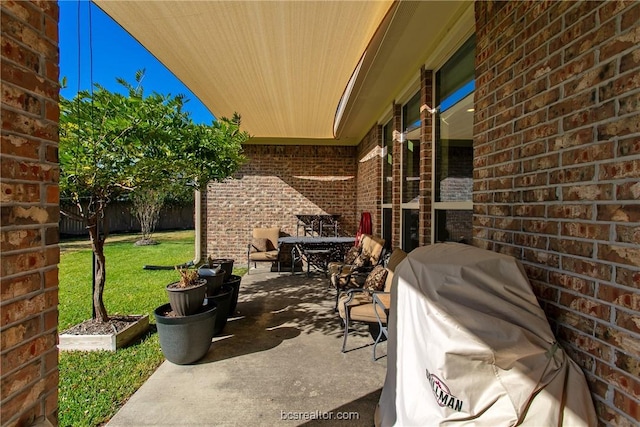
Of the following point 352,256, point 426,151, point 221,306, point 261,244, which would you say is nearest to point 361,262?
point 352,256

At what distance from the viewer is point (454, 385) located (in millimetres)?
1215

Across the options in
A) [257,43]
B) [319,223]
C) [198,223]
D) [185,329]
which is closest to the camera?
[185,329]

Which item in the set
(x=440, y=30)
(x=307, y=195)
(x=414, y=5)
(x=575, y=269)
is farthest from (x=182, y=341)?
(x=307, y=195)

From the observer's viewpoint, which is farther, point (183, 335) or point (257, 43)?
point (257, 43)

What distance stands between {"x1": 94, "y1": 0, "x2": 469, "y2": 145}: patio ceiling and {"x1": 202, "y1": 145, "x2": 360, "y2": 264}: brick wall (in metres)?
3.10

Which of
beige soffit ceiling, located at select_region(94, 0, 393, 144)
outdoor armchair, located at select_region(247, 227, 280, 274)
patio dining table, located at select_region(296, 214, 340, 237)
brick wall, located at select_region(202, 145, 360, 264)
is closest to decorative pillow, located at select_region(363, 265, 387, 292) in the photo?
beige soffit ceiling, located at select_region(94, 0, 393, 144)

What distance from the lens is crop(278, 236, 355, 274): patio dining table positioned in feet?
22.0

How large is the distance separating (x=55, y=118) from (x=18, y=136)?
21 cm

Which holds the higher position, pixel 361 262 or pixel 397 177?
pixel 397 177

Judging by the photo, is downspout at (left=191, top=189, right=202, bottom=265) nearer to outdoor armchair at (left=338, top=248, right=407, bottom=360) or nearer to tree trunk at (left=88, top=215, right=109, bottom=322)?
tree trunk at (left=88, top=215, right=109, bottom=322)

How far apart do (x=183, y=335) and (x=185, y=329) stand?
0.20ft

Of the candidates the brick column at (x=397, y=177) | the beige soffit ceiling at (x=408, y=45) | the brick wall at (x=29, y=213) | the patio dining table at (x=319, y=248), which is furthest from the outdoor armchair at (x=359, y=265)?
the brick wall at (x=29, y=213)

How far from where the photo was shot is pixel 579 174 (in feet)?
4.17

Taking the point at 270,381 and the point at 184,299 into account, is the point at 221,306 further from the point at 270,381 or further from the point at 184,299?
the point at 270,381
